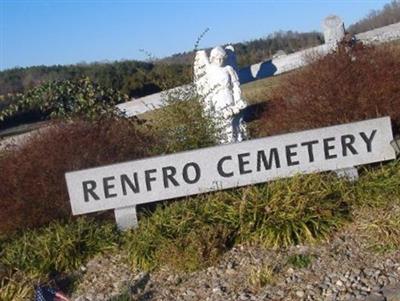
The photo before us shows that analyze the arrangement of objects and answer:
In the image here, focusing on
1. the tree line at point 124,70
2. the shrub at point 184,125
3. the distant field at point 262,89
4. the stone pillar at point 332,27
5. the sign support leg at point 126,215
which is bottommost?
the sign support leg at point 126,215

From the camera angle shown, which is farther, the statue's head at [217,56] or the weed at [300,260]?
the statue's head at [217,56]

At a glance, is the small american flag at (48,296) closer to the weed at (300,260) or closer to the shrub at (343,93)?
the weed at (300,260)

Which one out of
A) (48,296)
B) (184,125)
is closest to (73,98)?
(184,125)

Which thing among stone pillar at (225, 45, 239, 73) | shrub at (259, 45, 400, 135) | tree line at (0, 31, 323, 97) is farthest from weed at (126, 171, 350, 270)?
tree line at (0, 31, 323, 97)

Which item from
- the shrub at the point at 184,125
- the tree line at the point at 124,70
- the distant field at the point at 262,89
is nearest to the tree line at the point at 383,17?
the tree line at the point at 124,70

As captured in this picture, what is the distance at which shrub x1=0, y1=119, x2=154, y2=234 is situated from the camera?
7.00 meters

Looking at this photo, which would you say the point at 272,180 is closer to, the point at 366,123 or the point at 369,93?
the point at 366,123

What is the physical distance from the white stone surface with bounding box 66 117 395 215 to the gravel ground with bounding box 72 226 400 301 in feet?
2.62

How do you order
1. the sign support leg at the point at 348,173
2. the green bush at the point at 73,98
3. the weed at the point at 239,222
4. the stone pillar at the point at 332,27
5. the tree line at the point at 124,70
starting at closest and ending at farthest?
the weed at the point at 239,222 < the sign support leg at the point at 348,173 < the green bush at the point at 73,98 < the stone pillar at the point at 332,27 < the tree line at the point at 124,70

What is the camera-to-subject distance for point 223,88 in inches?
356

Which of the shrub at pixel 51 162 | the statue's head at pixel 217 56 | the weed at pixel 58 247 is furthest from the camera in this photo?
the statue's head at pixel 217 56

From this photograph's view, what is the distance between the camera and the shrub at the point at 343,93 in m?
7.70

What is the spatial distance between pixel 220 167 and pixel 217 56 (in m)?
A: 2.63

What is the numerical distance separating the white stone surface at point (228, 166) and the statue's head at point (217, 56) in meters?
2.56
